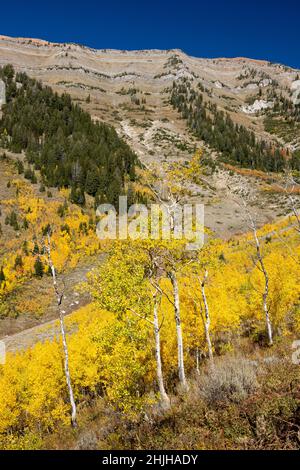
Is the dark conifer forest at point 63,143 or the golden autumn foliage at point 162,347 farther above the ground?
the dark conifer forest at point 63,143

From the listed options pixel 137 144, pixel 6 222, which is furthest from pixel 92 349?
pixel 137 144

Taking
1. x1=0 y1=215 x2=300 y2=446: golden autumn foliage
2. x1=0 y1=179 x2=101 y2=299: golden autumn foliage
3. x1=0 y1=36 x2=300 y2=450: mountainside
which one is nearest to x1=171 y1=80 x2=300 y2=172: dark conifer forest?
x1=0 y1=36 x2=300 y2=450: mountainside

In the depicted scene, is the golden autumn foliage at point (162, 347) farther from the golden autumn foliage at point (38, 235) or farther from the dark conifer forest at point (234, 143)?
the dark conifer forest at point (234, 143)

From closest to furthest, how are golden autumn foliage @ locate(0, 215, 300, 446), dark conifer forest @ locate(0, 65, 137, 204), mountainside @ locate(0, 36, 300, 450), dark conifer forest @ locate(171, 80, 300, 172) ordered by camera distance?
1. mountainside @ locate(0, 36, 300, 450)
2. golden autumn foliage @ locate(0, 215, 300, 446)
3. dark conifer forest @ locate(0, 65, 137, 204)
4. dark conifer forest @ locate(171, 80, 300, 172)

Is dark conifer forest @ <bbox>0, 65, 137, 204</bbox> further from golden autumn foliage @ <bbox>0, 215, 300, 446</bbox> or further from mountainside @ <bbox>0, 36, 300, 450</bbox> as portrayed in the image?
golden autumn foliage @ <bbox>0, 215, 300, 446</bbox>

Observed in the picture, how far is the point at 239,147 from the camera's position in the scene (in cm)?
16100

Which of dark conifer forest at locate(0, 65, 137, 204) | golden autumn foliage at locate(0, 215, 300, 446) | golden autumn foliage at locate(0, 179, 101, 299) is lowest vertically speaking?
golden autumn foliage at locate(0, 215, 300, 446)

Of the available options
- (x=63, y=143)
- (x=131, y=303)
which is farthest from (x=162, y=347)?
(x=63, y=143)

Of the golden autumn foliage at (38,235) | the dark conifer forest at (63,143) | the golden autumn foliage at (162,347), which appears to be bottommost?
the golden autumn foliage at (162,347)

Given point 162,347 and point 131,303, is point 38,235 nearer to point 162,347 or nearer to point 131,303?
point 162,347

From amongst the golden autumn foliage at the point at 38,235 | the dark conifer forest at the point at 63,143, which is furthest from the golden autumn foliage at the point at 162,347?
the dark conifer forest at the point at 63,143

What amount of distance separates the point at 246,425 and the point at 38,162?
92501 mm

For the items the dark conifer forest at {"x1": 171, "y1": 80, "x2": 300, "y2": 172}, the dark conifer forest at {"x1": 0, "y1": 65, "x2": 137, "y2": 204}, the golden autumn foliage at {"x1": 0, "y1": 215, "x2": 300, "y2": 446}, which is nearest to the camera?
the golden autumn foliage at {"x1": 0, "y1": 215, "x2": 300, "y2": 446}
